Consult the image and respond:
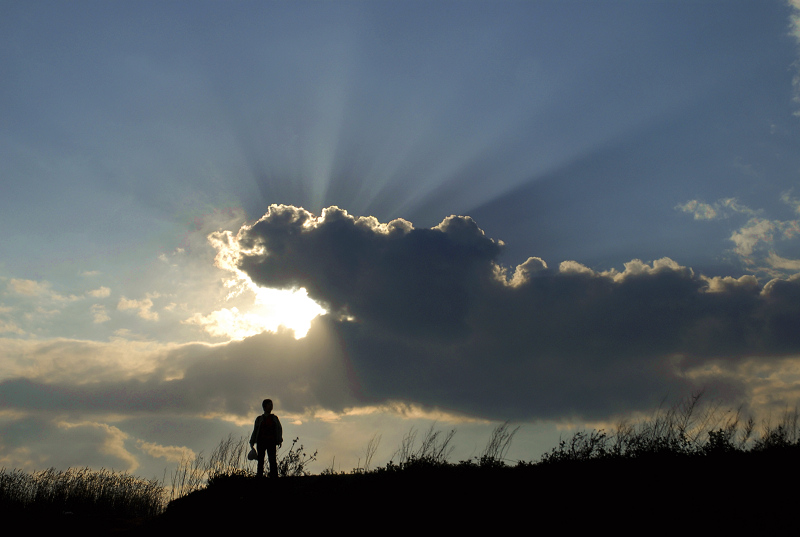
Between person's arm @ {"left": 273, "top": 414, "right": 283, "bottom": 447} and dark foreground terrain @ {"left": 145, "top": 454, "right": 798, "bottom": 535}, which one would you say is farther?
person's arm @ {"left": 273, "top": 414, "right": 283, "bottom": 447}

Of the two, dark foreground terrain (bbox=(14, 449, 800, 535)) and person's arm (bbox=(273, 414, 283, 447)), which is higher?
person's arm (bbox=(273, 414, 283, 447))

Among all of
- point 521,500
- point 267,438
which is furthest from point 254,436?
point 521,500

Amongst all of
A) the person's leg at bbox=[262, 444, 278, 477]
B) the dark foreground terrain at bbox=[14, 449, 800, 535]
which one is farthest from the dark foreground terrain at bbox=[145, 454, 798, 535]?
the person's leg at bbox=[262, 444, 278, 477]

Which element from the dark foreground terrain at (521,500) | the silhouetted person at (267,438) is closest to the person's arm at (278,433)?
the silhouetted person at (267,438)

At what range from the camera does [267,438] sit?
14711 mm

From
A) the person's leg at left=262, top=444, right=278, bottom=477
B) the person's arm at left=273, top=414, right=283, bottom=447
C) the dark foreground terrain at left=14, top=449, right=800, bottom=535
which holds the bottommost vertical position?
the dark foreground terrain at left=14, top=449, right=800, bottom=535

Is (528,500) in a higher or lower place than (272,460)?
lower

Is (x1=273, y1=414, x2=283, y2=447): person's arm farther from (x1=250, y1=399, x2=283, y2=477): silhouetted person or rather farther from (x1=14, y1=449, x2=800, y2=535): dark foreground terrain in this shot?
(x1=14, y1=449, x2=800, y2=535): dark foreground terrain

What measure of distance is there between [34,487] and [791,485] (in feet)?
91.1

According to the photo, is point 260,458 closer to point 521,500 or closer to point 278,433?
point 278,433

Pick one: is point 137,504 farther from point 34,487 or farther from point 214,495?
point 214,495

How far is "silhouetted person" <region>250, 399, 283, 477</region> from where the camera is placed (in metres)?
14.7

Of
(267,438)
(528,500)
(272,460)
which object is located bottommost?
(528,500)

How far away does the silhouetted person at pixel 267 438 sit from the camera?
48.3ft
